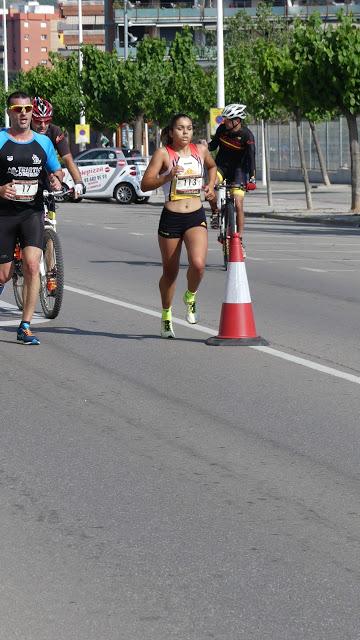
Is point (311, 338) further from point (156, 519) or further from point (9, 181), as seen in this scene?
point (156, 519)

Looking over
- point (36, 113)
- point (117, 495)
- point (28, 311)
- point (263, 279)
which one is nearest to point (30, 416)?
point (117, 495)

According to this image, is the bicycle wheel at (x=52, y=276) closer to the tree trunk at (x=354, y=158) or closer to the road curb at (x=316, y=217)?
the road curb at (x=316, y=217)

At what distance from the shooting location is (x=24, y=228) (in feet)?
41.9

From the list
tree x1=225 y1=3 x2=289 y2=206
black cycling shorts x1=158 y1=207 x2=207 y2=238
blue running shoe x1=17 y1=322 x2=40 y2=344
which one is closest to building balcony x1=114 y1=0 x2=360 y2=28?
tree x1=225 y1=3 x2=289 y2=206

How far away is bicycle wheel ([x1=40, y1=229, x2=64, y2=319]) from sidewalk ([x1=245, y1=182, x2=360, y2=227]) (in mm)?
20657

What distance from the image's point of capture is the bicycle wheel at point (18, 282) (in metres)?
14.1

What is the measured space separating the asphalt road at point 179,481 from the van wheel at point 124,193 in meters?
34.6

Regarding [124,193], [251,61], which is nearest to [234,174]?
[124,193]

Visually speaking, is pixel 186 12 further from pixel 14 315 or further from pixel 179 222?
pixel 179 222

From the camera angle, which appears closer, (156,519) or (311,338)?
(156,519)

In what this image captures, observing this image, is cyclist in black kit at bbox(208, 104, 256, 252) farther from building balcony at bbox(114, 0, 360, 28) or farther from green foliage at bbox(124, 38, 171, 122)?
building balcony at bbox(114, 0, 360, 28)

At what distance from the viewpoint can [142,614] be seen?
5340mm

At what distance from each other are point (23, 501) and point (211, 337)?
19.0 ft

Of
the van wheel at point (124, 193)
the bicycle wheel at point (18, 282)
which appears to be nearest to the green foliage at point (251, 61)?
the van wheel at point (124, 193)
